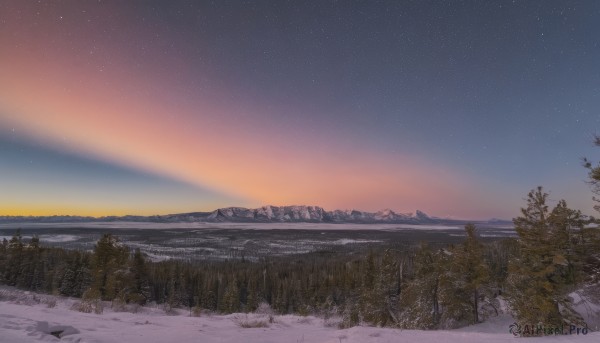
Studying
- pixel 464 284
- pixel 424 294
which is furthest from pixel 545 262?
pixel 424 294

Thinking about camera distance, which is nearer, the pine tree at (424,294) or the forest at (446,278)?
the forest at (446,278)

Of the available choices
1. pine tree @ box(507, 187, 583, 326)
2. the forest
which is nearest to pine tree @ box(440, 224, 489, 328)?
the forest

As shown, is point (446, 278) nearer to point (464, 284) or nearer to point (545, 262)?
point (464, 284)

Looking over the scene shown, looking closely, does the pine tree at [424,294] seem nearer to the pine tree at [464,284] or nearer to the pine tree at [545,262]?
the pine tree at [464,284]

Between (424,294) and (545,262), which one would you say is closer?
(545,262)

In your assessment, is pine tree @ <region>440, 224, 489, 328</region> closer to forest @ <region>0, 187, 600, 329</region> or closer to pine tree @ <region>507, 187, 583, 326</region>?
forest @ <region>0, 187, 600, 329</region>

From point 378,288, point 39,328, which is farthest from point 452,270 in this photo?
point 39,328

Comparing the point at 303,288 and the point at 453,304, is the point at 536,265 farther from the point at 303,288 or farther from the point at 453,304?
the point at 303,288

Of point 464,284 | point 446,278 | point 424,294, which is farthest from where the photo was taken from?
point 424,294

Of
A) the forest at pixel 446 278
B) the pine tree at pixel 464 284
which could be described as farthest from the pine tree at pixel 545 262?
the pine tree at pixel 464 284

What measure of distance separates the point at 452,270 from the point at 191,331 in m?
31.7

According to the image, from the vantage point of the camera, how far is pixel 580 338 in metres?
6.65

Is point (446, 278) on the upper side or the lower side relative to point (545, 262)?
lower

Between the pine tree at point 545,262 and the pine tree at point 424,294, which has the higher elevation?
the pine tree at point 545,262
